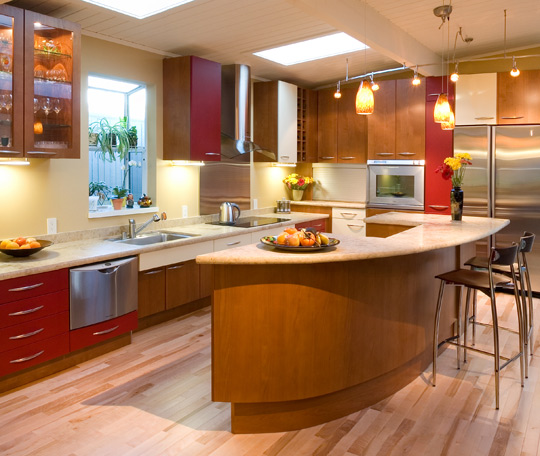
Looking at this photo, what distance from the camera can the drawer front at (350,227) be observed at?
6.54 meters

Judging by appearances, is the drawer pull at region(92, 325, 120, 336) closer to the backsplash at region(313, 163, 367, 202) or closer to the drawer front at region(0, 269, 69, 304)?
the drawer front at region(0, 269, 69, 304)

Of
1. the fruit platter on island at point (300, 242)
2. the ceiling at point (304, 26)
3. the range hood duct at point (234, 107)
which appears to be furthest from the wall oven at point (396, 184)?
the fruit platter on island at point (300, 242)

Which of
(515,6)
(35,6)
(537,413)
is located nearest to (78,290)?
(35,6)

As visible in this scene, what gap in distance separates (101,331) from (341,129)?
13.7 feet

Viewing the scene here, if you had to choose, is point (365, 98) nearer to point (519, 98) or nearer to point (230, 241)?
point (230, 241)

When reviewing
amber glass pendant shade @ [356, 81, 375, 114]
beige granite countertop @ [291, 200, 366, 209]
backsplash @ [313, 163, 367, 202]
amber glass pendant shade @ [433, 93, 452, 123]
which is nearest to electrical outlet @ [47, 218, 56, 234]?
amber glass pendant shade @ [356, 81, 375, 114]

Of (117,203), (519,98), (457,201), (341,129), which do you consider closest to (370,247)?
(457,201)

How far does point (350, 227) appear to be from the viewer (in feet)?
21.7

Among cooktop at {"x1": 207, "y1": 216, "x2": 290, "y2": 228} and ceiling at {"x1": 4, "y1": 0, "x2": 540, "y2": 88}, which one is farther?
cooktop at {"x1": 207, "y1": 216, "x2": 290, "y2": 228}

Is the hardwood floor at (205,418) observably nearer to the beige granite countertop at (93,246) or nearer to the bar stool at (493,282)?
the bar stool at (493,282)

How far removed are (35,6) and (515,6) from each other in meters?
3.98

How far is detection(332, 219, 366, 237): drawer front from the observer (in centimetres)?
654

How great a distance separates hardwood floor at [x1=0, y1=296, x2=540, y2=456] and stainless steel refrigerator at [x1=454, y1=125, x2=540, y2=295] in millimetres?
2273

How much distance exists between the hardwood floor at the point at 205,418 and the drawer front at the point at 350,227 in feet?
9.40
